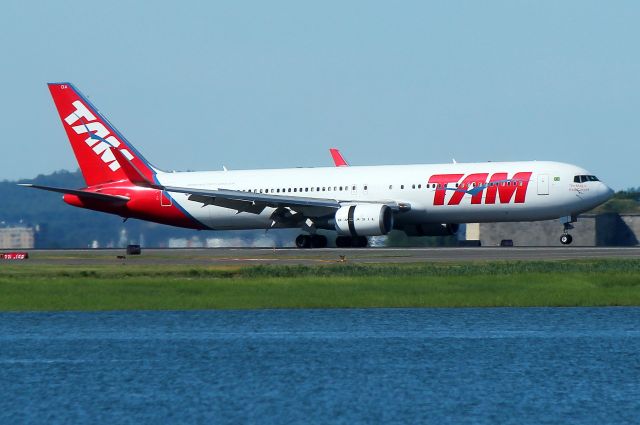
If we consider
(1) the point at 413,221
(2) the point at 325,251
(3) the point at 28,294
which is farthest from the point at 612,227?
(3) the point at 28,294

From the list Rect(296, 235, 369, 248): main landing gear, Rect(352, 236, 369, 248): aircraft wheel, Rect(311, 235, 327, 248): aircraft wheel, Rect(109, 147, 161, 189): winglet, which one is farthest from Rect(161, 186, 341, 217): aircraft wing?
Rect(109, 147, 161, 189): winglet

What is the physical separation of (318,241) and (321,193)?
2.65 m

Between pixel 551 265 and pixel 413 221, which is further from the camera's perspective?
pixel 413 221

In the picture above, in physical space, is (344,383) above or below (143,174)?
below

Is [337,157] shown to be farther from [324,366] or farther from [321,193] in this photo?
[324,366]

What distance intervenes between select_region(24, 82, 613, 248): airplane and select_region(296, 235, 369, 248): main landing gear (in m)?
0.08

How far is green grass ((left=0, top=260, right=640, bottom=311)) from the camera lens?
4144cm

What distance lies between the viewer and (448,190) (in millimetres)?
67938

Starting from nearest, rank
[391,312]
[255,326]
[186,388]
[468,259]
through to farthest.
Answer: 1. [186,388]
2. [255,326]
3. [391,312]
4. [468,259]

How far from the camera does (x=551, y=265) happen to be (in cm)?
5038

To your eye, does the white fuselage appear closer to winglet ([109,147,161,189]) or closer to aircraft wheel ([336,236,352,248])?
aircraft wheel ([336,236,352,248])

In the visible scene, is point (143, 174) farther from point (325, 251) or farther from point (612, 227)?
point (612, 227)

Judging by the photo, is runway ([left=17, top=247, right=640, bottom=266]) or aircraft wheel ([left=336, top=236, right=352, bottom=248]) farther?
aircraft wheel ([left=336, top=236, right=352, bottom=248])

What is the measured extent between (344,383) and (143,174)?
168ft
